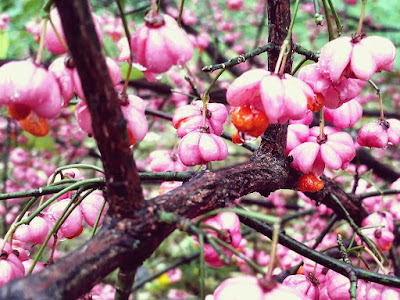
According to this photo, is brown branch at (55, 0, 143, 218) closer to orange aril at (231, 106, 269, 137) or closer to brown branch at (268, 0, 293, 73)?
orange aril at (231, 106, 269, 137)

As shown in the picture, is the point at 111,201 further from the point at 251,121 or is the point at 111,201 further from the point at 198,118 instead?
the point at 198,118

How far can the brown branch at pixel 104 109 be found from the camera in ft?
1.88

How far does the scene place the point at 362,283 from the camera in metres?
0.97

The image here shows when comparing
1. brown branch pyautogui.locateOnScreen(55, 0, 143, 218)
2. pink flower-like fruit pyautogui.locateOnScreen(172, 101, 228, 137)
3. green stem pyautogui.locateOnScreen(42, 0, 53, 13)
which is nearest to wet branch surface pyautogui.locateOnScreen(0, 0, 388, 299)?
brown branch pyautogui.locateOnScreen(55, 0, 143, 218)

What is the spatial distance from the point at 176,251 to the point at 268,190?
4.20 m

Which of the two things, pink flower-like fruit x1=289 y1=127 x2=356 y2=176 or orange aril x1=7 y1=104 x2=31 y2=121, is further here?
pink flower-like fruit x1=289 y1=127 x2=356 y2=176

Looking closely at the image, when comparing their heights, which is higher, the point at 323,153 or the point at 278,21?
the point at 278,21

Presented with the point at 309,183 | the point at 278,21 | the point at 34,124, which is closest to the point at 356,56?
the point at 278,21

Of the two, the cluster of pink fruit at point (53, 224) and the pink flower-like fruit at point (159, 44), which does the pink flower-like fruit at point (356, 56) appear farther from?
the cluster of pink fruit at point (53, 224)

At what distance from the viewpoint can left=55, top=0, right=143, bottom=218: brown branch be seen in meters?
0.57

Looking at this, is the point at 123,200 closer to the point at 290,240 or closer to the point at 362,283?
the point at 290,240

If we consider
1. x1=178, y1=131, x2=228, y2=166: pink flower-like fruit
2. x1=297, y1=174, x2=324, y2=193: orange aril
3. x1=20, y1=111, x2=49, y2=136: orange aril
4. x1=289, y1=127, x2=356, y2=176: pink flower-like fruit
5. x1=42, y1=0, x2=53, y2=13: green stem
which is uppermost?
x1=42, y1=0, x2=53, y2=13: green stem

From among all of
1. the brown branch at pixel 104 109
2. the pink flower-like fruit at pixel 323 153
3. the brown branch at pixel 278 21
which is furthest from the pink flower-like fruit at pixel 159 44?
the pink flower-like fruit at pixel 323 153

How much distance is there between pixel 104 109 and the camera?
0.63 metres
